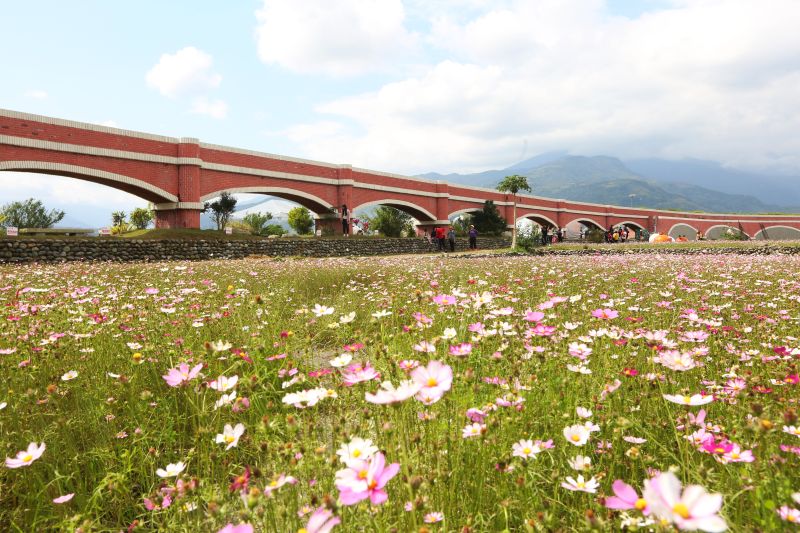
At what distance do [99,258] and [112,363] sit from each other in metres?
17.1

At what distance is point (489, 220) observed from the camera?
48344 millimetres

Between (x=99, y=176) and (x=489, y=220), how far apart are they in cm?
3537

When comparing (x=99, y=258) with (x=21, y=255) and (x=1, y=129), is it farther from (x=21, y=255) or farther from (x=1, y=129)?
(x=1, y=129)

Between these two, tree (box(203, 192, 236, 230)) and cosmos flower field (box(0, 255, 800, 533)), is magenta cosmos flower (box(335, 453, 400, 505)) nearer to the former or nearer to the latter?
cosmos flower field (box(0, 255, 800, 533))

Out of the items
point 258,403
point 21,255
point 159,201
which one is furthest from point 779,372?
point 159,201

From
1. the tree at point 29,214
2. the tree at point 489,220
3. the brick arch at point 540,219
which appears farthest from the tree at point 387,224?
the tree at point 29,214

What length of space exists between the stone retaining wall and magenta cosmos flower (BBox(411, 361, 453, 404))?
1552 cm

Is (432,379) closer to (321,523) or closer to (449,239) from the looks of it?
(321,523)

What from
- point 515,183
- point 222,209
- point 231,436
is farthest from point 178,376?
point 222,209

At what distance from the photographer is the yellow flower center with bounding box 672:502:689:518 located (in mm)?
741

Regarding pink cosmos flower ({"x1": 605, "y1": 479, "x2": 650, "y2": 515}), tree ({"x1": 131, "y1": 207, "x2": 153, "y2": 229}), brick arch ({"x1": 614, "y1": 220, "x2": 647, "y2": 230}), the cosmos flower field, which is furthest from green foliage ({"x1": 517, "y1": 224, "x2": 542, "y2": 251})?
tree ({"x1": 131, "y1": 207, "x2": 153, "y2": 229})

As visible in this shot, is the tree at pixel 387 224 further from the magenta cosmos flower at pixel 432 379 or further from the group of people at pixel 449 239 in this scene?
the magenta cosmos flower at pixel 432 379

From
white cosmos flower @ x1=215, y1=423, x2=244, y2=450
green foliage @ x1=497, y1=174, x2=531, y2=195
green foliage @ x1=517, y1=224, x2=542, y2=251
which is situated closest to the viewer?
white cosmos flower @ x1=215, y1=423, x2=244, y2=450

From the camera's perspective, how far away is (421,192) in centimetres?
4244
